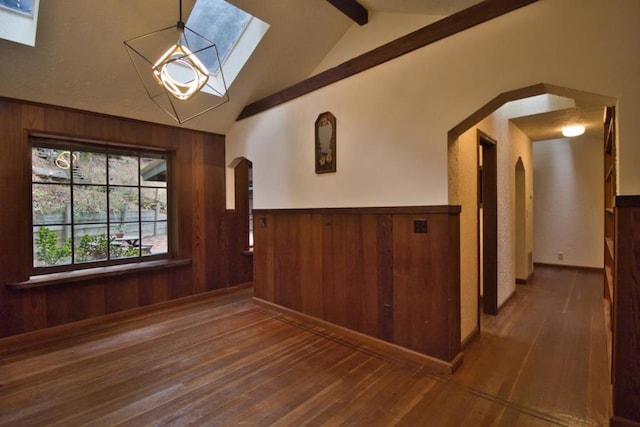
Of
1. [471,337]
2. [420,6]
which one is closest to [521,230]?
[471,337]

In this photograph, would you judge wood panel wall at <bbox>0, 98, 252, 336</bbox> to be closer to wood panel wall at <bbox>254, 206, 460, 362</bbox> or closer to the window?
the window

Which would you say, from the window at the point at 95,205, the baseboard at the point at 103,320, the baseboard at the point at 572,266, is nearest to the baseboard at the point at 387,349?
the baseboard at the point at 103,320

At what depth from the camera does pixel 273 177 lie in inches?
146

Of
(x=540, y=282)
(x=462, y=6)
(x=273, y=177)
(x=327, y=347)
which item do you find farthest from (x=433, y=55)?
(x=540, y=282)

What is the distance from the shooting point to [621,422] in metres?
1.66

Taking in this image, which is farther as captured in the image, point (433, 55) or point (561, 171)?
point (561, 171)

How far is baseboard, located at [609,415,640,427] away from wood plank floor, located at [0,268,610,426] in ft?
0.38

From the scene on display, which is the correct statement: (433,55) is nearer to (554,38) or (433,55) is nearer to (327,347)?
(554,38)

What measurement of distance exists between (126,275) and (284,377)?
7.91 ft

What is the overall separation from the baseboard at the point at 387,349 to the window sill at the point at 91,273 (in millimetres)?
1744

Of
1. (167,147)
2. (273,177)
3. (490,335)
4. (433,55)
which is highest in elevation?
(433,55)

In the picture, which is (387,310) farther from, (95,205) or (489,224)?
(95,205)

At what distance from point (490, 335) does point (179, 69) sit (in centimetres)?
421

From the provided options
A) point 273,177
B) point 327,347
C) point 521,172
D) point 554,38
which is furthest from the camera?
point 521,172
